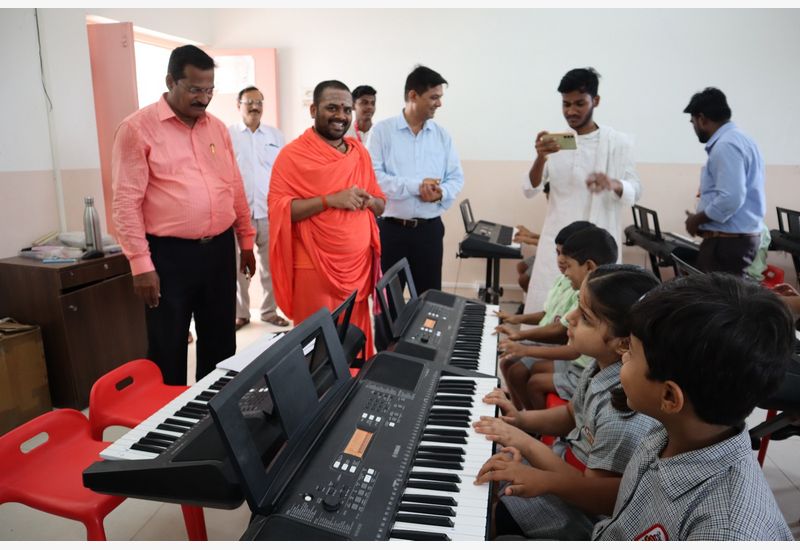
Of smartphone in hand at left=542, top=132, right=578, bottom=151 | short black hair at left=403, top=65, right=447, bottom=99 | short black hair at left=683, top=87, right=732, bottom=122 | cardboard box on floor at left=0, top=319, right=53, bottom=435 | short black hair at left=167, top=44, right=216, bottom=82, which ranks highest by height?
short black hair at left=403, top=65, right=447, bottom=99

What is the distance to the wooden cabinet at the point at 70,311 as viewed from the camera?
2727 mm

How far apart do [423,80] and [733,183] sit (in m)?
1.82

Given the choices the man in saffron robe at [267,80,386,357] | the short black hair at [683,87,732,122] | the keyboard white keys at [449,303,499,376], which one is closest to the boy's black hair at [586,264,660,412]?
the keyboard white keys at [449,303,499,376]

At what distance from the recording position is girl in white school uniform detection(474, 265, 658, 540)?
3.89 ft

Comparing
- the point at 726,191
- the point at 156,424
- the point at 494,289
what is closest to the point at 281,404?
the point at 156,424

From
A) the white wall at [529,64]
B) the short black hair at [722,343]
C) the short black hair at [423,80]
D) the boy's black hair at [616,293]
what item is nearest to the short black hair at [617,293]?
the boy's black hair at [616,293]

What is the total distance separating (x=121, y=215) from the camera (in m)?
2.06

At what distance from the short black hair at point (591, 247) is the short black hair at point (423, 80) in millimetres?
1275

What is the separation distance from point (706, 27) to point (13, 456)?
5.47 metres

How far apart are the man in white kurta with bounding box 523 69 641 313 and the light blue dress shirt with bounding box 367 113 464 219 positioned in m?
0.56

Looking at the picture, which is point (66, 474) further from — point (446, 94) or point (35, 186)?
point (446, 94)

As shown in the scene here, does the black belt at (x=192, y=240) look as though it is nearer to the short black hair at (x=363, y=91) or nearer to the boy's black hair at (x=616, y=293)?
the boy's black hair at (x=616, y=293)

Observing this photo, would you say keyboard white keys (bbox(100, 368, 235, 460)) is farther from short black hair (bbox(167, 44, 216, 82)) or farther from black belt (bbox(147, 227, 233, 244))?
short black hair (bbox(167, 44, 216, 82))

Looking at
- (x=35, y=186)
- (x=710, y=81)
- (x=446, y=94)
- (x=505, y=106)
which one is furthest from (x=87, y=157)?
(x=710, y=81)
